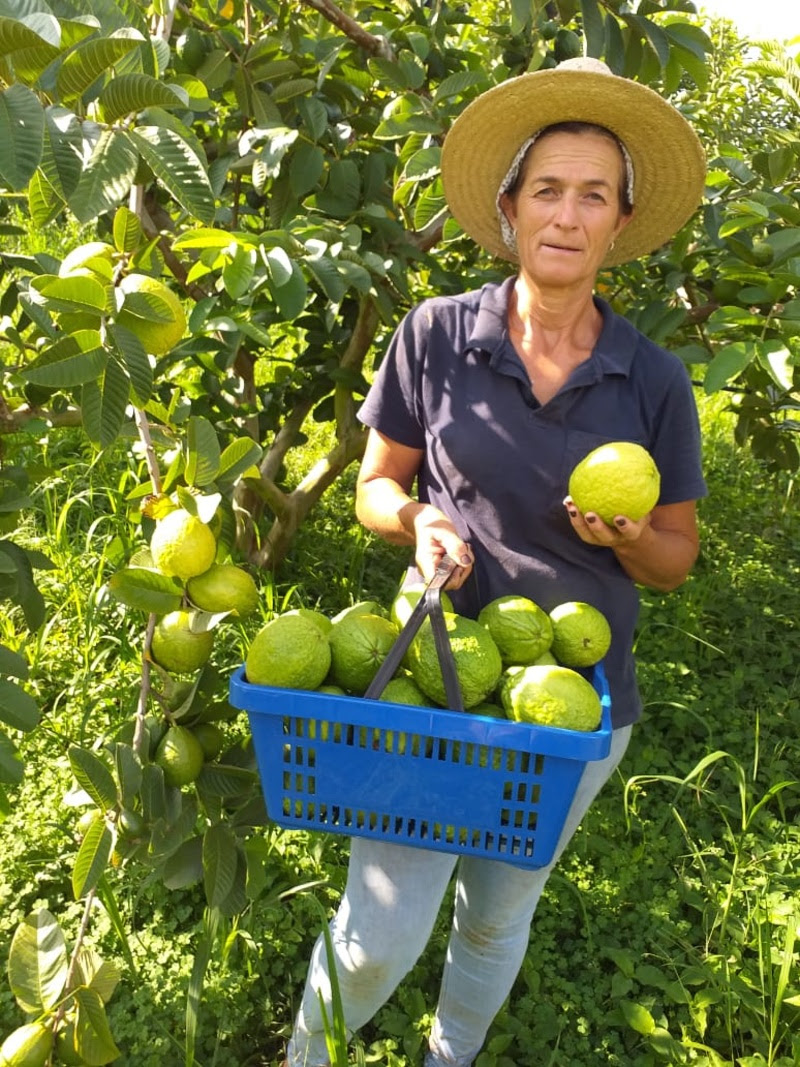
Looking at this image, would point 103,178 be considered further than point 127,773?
No

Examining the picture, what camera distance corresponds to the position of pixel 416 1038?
5.75 feet

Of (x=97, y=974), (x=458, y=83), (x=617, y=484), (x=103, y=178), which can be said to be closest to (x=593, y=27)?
(x=458, y=83)

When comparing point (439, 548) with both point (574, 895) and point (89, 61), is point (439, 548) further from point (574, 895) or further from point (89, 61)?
point (574, 895)

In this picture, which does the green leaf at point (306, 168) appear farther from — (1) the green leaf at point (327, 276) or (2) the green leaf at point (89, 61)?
(2) the green leaf at point (89, 61)

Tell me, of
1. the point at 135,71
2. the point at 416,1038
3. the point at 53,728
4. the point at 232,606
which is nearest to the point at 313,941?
the point at 416,1038

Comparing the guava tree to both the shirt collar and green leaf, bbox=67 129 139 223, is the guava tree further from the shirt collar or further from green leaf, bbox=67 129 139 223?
the shirt collar

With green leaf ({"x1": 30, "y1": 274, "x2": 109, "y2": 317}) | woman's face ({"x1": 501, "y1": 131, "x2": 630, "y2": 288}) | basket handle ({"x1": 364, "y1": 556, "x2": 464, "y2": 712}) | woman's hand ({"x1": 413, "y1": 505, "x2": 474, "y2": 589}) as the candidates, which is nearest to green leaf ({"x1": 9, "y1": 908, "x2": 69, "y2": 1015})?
basket handle ({"x1": 364, "y1": 556, "x2": 464, "y2": 712})

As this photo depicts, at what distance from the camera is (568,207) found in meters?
1.32

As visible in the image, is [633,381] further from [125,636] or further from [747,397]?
[125,636]

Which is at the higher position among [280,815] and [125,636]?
[280,815]

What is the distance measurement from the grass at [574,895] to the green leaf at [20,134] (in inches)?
39.0

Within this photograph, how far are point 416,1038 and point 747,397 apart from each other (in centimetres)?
170

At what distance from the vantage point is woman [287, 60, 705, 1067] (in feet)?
4.40

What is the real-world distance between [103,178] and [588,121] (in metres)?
0.82
